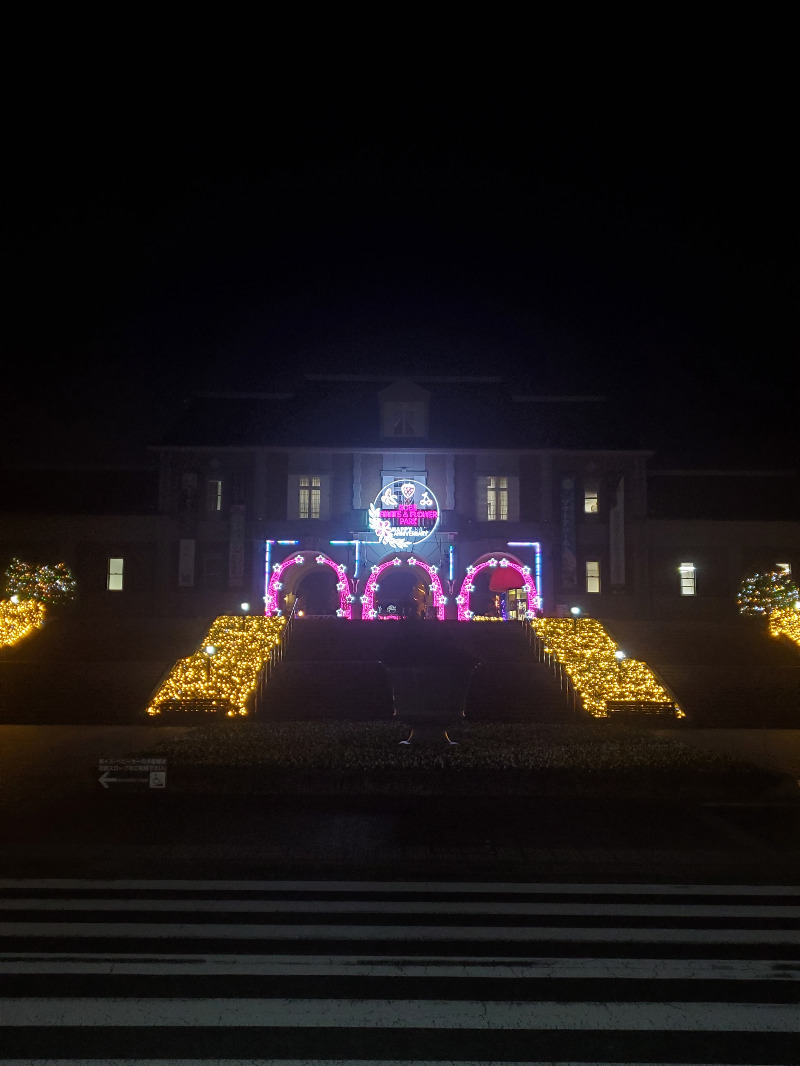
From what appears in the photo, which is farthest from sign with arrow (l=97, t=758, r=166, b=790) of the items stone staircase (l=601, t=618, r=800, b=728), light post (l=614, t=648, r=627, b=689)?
light post (l=614, t=648, r=627, b=689)

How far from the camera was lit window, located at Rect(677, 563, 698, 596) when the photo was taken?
40.6 meters

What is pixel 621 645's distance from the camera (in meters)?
29.3

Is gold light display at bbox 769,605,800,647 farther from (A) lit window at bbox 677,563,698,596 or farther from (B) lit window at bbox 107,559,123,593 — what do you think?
(B) lit window at bbox 107,559,123,593

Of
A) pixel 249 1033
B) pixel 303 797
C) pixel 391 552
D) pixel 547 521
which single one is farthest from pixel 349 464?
pixel 249 1033

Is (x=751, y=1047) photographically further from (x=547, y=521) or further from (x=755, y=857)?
(x=547, y=521)

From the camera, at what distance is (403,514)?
1465 inches

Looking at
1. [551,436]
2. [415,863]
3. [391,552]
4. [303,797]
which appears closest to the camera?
[415,863]

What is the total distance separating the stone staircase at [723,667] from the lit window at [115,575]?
2276 cm

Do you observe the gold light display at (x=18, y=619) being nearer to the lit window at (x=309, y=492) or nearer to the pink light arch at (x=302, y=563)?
the pink light arch at (x=302, y=563)

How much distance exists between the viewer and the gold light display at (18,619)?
30688 mm

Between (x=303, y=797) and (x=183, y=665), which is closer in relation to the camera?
(x=303, y=797)

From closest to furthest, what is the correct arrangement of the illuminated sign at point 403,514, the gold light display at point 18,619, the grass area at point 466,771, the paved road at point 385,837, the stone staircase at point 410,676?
the paved road at point 385,837 → the grass area at point 466,771 → the stone staircase at point 410,676 → the gold light display at point 18,619 → the illuminated sign at point 403,514

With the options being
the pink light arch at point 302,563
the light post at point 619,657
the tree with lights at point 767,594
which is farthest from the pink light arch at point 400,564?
the tree with lights at point 767,594

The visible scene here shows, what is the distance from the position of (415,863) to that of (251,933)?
2860mm
